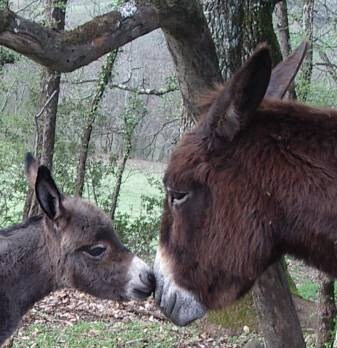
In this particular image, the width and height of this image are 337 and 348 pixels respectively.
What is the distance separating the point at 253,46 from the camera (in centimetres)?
686

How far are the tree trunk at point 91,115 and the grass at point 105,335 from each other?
578 cm

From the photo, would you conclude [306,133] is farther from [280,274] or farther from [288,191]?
[280,274]

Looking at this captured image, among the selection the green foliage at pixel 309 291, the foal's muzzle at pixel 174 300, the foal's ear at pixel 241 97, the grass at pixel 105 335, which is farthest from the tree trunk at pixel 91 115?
the foal's ear at pixel 241 97

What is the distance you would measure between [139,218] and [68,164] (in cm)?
200

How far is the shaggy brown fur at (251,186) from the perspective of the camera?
2500 millimetres

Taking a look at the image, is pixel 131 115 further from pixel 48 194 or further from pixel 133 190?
pixel 48 194

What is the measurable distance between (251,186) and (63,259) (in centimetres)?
335

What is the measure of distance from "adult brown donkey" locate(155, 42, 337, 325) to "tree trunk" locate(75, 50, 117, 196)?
36.8ft

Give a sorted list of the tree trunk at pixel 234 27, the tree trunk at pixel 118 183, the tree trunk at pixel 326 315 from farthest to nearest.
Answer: the tree trunk at pixel 118 183 → the tree trunk at pixel 326 315 → the tree trunk at pixel 234 27

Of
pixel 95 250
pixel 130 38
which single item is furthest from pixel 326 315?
pixel 130 38

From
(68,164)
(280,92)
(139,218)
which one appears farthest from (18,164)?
(280,92)

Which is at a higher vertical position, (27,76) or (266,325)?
(27,76)

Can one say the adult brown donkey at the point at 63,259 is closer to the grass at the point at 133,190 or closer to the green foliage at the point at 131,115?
A: the green foliage at the point at 131,115

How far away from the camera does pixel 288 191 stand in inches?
99.6
